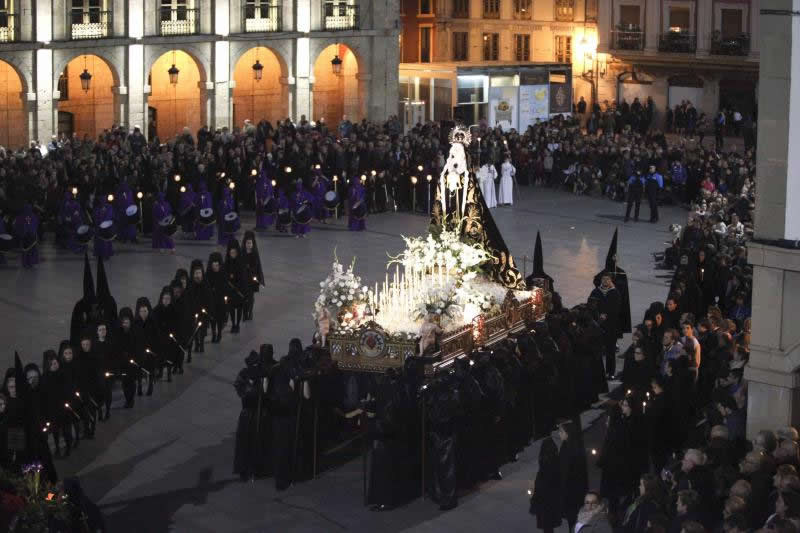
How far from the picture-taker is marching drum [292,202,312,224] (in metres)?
33.0

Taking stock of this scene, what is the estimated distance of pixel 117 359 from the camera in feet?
68.6

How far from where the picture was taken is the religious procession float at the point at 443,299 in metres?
19.4

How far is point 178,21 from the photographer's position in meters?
45.1

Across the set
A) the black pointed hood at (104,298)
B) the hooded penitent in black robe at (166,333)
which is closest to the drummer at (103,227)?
the hooded penitent in black robe at (166,333)

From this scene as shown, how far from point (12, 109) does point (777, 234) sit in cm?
3049

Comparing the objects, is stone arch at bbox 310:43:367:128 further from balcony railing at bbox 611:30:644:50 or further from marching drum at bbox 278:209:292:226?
marching drum at bbox 278:209:292:226

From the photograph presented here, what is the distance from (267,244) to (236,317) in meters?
6.90

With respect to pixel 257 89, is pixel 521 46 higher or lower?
higher

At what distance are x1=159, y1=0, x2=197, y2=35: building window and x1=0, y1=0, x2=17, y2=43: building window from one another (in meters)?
4.52

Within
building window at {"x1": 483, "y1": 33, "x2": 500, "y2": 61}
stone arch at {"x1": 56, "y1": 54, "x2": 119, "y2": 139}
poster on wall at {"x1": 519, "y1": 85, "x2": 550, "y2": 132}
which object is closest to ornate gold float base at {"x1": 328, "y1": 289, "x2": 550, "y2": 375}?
stone arch at {"x1": 56, "y1": 54, "x2": 119, "y2": 139}

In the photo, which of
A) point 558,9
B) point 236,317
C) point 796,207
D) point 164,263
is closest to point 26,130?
point 164,263

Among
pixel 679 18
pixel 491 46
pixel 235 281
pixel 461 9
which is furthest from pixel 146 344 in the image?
pixel 491 46

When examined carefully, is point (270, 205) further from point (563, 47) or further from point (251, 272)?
point (563, 47)

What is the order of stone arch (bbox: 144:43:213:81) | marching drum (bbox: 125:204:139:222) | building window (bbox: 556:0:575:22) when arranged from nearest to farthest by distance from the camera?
marching drum (bbox: 125:204:139:222), stone arch (bbox: 144:43:213:81), building window (bbox: 556:0:575:22)
